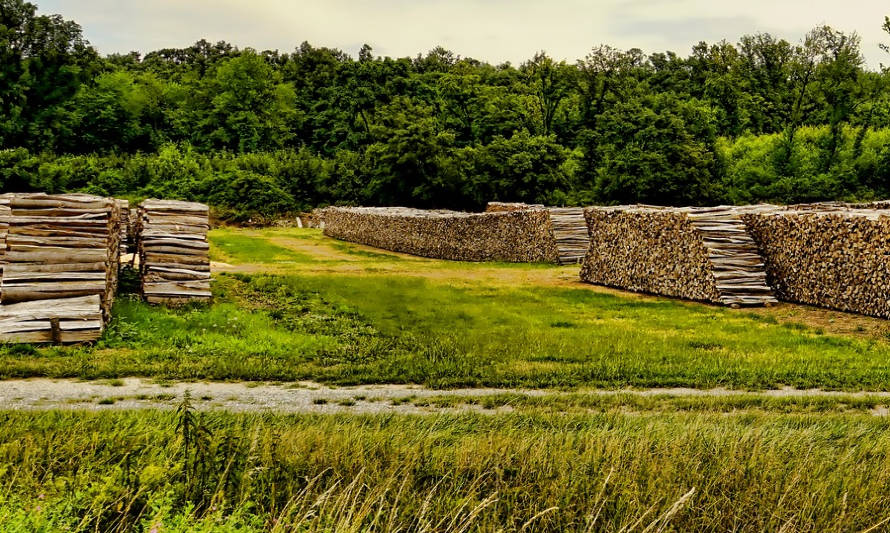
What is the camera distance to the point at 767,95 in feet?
222

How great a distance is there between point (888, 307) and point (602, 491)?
12.2 metres

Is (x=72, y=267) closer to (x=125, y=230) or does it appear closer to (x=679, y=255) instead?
(x=125, y=230)

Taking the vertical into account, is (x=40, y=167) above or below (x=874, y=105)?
below

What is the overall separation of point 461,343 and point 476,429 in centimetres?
557

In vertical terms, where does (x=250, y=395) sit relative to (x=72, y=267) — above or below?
below

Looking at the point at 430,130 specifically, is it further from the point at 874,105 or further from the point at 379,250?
the point at 874,105

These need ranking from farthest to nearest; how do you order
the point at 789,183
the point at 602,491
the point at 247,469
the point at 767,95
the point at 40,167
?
the point at 767,95 < the point at 789,183 < the point at 40,167 < the point at 247,469 < the point at 602,491

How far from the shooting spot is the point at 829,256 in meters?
15.4

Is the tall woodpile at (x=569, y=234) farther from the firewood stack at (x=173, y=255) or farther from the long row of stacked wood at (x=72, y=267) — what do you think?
the long row of stacked wood at (x=72, y=267)

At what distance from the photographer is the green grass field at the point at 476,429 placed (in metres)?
4.16

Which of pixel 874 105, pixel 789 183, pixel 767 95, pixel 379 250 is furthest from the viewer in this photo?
pixel 767 95

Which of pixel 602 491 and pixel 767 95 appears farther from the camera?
pixel 767 95

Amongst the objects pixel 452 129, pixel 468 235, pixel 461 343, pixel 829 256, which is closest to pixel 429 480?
pixel 461 343

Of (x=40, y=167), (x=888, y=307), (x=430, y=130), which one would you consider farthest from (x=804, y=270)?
(x=40, y=167)
